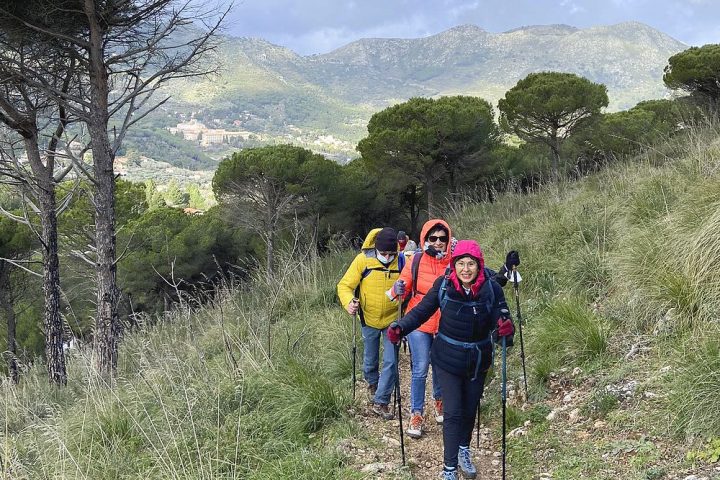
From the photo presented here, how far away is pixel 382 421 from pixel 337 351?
1.38 metres

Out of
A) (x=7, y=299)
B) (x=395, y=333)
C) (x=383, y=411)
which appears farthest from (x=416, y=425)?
(x=7, y=299)

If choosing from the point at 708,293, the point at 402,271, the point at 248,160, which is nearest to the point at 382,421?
the point at 402,271

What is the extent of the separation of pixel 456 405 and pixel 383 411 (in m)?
1.18

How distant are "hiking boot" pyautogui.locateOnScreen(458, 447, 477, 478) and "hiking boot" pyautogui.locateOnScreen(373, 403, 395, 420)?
904 millimetres

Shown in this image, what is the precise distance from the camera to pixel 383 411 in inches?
156

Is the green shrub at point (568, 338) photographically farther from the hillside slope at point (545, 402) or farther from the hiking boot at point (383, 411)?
the hiking boot at point (383, 411)

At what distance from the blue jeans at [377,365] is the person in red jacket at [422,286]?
0.26 m

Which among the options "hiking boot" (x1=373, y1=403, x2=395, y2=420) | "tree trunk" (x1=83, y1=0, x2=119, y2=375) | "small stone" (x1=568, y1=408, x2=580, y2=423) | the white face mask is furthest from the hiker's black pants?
"tree trunk" (x1=83, y1=0, x2=119, y2=375)

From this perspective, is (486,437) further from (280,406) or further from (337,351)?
(337,351)

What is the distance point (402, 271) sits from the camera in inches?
144

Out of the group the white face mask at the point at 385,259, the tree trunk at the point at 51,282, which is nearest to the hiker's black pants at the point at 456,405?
the white face mask at the point at 385,259

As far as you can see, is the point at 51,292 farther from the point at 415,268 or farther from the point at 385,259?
the point at 415,268

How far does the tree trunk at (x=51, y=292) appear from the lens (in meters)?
6.72

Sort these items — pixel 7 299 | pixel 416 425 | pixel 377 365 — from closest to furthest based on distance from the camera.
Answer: pixel 416 425
pixel 377 365
pixel 7 299
